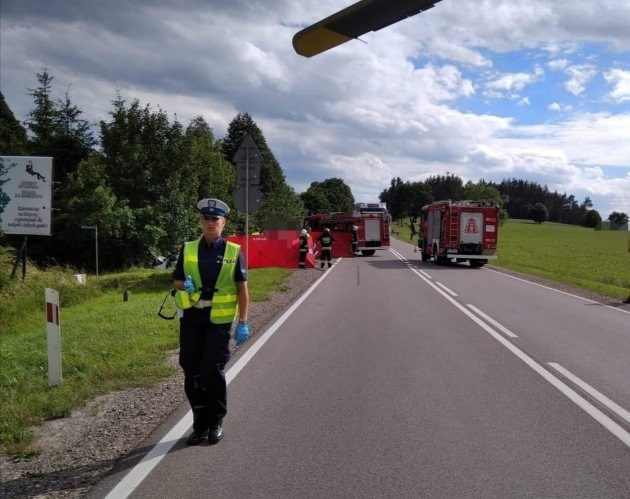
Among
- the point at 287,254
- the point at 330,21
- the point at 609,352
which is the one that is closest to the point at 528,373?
the point at 609,352

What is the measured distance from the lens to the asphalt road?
4.00 meters

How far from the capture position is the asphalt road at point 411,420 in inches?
157

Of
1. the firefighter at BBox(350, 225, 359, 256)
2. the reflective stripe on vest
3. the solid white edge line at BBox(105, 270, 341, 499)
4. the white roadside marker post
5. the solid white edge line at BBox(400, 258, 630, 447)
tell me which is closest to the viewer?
the solid white edge line at BBox(105, 270, 341, 499)

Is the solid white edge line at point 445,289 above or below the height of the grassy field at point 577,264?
above

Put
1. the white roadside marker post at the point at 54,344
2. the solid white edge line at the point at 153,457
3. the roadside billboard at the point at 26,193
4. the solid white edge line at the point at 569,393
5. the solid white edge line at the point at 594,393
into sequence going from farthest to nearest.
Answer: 1. the roadside billboard at the point at 26,193
2. the white roadside marker post at the point at 54,344
3. the solid white edge line at the point at 594,393
4. the solid white edge line at the point at 569,393
5. the solid white edge line at the point at 153,457

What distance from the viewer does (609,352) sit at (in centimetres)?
866

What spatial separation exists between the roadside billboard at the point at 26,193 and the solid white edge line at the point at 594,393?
55.9 feet

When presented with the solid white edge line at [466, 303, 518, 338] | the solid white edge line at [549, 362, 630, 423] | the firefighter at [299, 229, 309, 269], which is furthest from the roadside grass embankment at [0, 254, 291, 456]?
the firefighter at [299, 229, 309, 269]

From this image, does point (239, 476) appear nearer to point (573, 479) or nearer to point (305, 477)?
point (305, 477)

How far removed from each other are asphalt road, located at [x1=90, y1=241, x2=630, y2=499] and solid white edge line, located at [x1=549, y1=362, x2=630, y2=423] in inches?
1.0

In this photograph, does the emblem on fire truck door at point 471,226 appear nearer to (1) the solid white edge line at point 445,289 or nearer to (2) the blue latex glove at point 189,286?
(1) the solid white edge line at point 445,289

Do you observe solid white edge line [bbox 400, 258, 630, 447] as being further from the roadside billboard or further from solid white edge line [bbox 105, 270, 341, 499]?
the roadside billboard

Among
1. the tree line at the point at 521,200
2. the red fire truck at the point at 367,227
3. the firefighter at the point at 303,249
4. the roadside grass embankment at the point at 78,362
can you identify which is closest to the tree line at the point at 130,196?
the firefighter at the point at 303,249

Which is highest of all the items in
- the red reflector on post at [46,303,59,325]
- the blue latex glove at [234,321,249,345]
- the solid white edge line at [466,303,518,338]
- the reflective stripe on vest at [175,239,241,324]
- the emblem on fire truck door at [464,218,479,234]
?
the emblem on fire truck door at [464,218,479,234]
